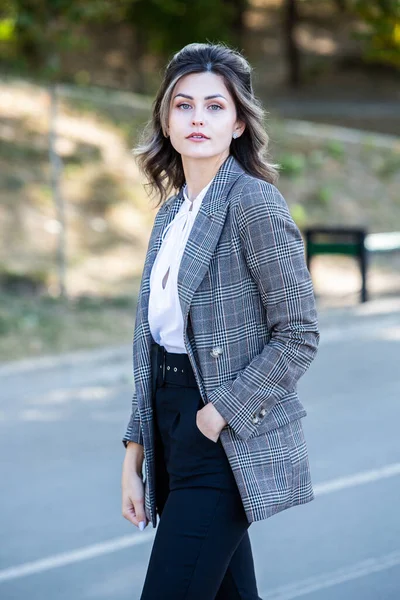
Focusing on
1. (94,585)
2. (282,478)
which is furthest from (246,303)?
(94,585)

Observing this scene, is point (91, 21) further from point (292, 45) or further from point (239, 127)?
point (239, 127)

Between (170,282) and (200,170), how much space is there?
35 centimetres

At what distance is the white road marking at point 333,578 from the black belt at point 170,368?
2110 mm

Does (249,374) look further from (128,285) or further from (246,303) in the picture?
(128,285)

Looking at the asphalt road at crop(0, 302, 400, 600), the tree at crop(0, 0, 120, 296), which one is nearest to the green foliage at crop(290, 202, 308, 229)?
the tree at crop(0, 0, 120, 296)

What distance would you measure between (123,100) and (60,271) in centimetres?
1076

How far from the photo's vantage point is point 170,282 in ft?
9.50

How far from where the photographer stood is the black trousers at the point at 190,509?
271 cm

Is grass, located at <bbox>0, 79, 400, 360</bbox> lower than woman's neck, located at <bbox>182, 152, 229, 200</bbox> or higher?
higher

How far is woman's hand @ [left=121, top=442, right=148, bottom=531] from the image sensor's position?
10.1 ft

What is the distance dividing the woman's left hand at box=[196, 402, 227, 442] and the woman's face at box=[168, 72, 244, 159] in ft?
2.41

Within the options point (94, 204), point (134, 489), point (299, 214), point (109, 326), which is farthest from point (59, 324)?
point (299, 214)

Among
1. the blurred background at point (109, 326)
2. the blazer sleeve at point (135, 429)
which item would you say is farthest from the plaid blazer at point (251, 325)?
the blurred background at point (109, 326)

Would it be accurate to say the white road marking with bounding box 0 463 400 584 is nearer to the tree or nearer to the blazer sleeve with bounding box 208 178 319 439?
the blazer sleeve with bounding box 208 178 319 439
